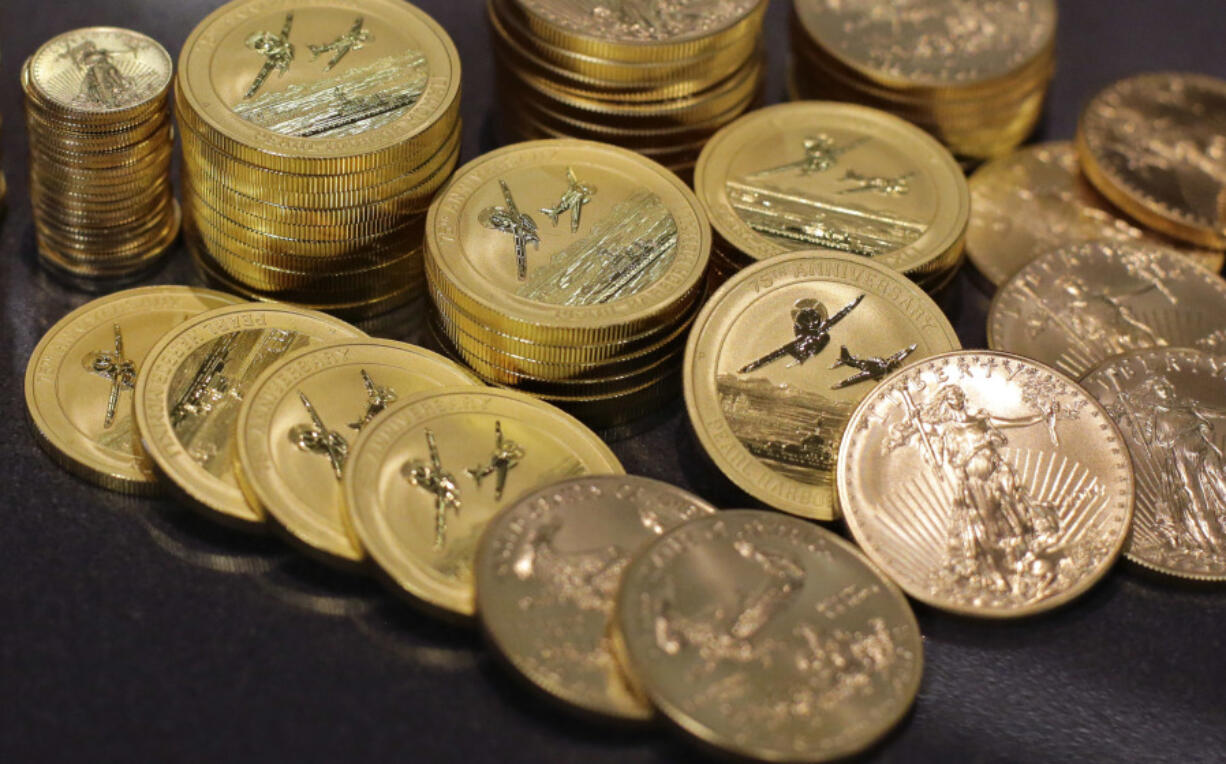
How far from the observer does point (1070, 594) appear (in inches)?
109

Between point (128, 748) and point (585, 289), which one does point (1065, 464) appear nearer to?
point (585, 289)

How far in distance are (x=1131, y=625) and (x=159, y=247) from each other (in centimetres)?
232

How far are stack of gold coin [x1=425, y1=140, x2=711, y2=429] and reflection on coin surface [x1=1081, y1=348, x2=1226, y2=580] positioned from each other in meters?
0.96

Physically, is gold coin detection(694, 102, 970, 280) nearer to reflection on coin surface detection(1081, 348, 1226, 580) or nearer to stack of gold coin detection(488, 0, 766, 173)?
stack of gold coin detection(488, 0, 766, 173)

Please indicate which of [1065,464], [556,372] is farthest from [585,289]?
[1065,464]

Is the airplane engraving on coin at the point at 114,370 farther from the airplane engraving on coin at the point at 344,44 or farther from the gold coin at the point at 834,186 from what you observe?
the gold coin at the point at 834,186

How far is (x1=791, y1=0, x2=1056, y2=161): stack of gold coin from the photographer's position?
368cm

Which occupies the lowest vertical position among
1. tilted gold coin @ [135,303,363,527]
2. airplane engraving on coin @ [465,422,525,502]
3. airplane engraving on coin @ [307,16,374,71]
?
tilted gold coin @ [135,303,363,527]

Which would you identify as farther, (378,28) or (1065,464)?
(378,28)

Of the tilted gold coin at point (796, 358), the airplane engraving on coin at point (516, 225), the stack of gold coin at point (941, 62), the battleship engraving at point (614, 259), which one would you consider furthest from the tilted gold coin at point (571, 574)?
the stack of gold coin at point (941, 62)

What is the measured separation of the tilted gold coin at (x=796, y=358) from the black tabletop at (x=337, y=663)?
11 centimetres

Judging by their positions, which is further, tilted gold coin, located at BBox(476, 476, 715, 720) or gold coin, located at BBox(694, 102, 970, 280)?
gold coin, located at BBox(694, 102, 970, 280)

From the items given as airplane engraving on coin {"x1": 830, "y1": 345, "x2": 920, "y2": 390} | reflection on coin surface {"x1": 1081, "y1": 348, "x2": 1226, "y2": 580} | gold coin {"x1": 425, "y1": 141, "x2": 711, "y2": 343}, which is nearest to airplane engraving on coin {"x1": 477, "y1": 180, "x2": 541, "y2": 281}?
gold coin {"x1": 425, "y1": 141, "x2": 711, "y2": 343}

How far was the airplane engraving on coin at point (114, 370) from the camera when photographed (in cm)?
296
